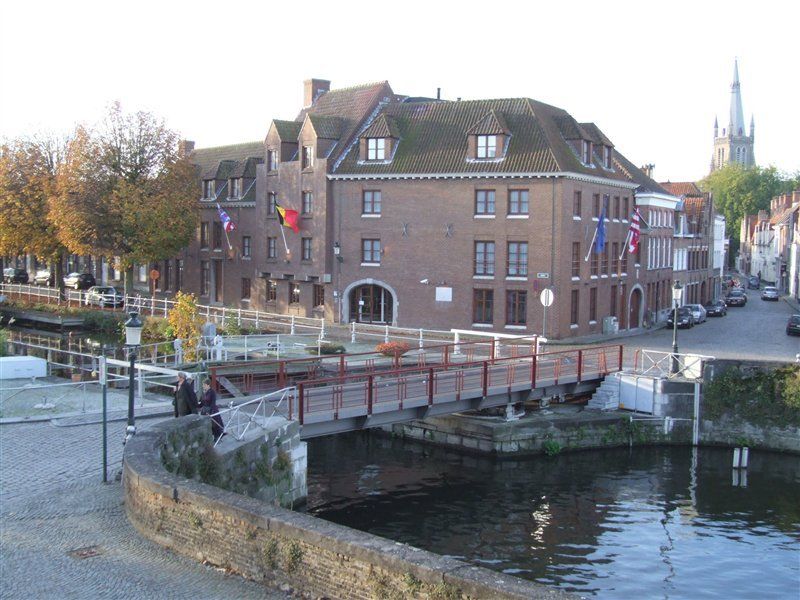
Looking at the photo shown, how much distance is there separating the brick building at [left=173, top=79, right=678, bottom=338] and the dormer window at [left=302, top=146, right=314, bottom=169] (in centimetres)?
7

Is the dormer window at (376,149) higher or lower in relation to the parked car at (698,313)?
higher

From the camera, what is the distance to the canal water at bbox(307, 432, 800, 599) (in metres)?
19.2

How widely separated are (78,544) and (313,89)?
4728cm

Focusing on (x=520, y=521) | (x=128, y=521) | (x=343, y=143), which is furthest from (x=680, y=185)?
(x=128, y=521)

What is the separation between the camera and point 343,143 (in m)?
48.3

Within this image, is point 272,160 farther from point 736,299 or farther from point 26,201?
point 736,299

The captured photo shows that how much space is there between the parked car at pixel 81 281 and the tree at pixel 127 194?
1333cm

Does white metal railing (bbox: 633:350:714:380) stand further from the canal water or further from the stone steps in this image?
the canal water

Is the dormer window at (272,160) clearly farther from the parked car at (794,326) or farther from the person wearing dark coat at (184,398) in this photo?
the person wearing dark coat at (184,398)

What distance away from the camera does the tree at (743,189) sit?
132750 millimetres

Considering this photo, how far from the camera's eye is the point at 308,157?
4875 cm

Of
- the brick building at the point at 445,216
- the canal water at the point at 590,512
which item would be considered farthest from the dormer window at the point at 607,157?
the canal water at the point at 590,512

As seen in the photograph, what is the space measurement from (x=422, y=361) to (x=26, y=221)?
36.5 meters

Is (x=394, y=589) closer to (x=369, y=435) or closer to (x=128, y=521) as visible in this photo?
(x=128, y=521)
